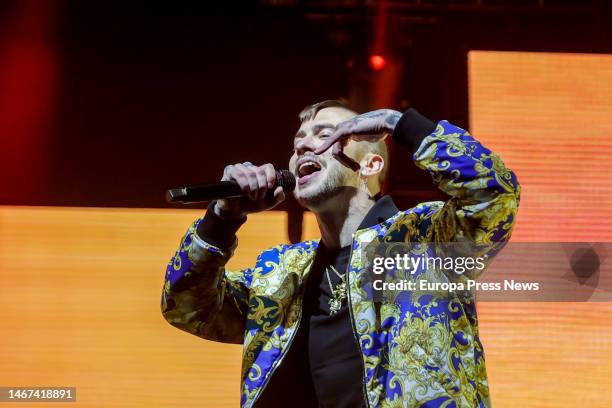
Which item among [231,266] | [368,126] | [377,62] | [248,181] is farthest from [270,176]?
[377,62]

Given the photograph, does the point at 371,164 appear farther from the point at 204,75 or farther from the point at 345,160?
the point at 204,75

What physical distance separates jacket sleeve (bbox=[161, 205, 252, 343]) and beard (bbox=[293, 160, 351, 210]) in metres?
0.20

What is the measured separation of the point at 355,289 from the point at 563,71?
1.03 meters

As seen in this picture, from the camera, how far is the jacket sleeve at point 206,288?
4.64 feet

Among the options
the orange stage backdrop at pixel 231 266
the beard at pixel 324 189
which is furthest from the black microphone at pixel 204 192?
the orange stage backdrop at pixel 231 266

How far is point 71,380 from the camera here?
1.82m

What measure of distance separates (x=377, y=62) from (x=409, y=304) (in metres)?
0.94

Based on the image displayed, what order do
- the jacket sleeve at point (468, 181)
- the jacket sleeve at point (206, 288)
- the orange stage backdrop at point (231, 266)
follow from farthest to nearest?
the orange stage backdrop at point (231, 266)
the jacket sleeve at point (206, 288)
the jacket sleeve at point (468, 181)

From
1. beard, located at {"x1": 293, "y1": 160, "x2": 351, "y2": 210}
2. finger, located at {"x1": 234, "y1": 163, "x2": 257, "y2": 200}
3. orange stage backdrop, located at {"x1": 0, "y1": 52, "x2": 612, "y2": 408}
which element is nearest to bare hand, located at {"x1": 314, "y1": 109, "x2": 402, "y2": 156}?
finger, located at {"x1": 234, "y1": 163, "x2": 257, "y2": 200}

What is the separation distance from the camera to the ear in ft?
5.35

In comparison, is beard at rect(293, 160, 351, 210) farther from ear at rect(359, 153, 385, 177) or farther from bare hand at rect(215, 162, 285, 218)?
bare hand at rect(215, 162, 285, 218)

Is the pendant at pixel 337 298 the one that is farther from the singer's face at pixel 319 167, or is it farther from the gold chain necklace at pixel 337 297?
the singer's face at pixel 319 167

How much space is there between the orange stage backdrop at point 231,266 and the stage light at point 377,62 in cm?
27

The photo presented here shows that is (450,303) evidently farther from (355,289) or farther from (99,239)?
(99,239)
